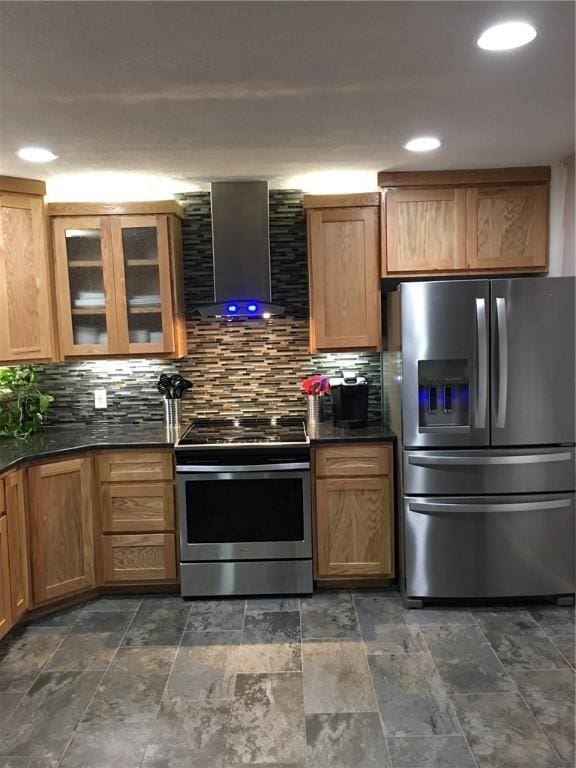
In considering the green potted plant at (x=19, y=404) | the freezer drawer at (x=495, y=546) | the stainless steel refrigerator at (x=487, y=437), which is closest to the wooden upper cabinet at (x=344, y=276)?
the stainless steel refrigerator at (x=487, y=437)

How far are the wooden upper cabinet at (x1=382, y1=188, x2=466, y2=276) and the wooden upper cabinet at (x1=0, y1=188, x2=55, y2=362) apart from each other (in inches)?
75.8

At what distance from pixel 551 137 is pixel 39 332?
2.81 m

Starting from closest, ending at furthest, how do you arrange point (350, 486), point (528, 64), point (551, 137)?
point (528, 64) → point (551, 137) → point (350, 486)

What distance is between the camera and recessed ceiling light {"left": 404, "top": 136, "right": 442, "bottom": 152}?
2680 millimetres

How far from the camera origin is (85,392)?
3701mm

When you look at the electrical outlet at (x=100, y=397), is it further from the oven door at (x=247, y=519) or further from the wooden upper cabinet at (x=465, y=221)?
the wooden upper cabinet at (x=465, y=221)

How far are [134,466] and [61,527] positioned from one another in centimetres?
48

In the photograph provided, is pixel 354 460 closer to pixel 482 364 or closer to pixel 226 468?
pixel 226 468

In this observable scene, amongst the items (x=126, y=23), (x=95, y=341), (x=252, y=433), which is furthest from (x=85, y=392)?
(x=126, y=23)

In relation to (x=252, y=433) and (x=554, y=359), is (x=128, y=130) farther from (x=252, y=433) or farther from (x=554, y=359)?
(x=554, y=359)

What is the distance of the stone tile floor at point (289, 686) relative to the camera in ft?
6.61

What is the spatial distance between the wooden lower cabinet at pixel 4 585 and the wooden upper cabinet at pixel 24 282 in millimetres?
943

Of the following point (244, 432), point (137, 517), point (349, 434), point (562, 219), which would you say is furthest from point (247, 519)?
point (562, 219)

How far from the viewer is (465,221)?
323cm
